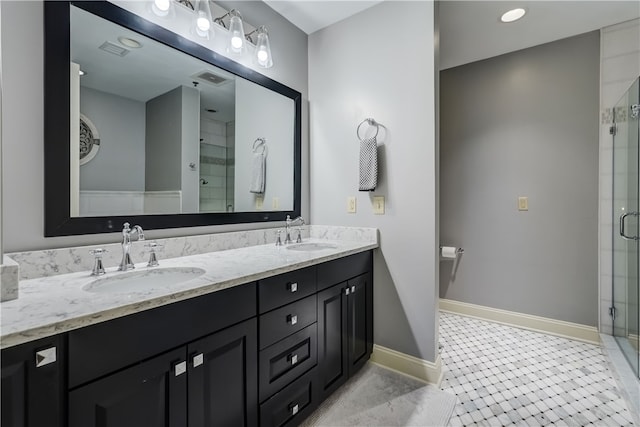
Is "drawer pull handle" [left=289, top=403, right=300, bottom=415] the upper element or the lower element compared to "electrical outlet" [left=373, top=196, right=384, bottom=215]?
lower

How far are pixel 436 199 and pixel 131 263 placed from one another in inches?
66.3

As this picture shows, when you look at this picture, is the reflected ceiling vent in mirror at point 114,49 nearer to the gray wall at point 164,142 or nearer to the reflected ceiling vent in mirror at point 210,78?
the gray wall at point 164,142

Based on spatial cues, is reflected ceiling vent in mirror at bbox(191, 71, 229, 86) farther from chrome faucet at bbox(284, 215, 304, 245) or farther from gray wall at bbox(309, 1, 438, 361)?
chrome faucet at bbox(284, 215, 304, 245)

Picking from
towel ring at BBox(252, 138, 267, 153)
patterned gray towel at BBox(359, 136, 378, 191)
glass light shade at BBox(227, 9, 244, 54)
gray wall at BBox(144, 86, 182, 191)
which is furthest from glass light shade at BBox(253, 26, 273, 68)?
patterned gray towel at BBox(359, 136, 378, 191)

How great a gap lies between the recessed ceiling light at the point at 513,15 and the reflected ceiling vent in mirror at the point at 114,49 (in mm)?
2430

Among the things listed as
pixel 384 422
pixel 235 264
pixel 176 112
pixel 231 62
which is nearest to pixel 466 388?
pixel 384 422

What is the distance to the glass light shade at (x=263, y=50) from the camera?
1857 mm

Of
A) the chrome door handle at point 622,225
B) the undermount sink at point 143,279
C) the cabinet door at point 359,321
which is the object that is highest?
the chrome door handle at point 622,225

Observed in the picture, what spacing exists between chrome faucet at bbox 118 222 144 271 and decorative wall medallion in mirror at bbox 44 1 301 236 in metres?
0.08

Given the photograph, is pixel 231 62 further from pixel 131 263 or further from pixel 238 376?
pixel 238 376

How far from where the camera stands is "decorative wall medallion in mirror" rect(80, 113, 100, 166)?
3.95 feet

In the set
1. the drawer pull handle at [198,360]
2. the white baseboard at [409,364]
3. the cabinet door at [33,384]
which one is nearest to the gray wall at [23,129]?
the cabinet door at [33,384]

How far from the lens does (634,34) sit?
2.12 meters

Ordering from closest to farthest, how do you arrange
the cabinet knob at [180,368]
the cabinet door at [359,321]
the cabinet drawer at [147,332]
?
the cabinet drawer at [147,332]
the cabinet knob at [180,368]
the cabinet door at [359,321]
